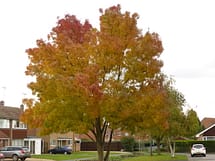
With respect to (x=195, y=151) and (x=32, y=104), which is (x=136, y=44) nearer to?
(x=32, y=104)

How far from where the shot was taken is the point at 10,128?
253ft

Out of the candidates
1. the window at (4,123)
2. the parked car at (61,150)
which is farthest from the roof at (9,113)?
the parked car at (61,150)

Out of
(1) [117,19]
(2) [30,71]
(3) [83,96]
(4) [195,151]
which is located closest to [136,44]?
(1) [117,19]

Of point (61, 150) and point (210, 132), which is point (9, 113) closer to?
point (61, 150)

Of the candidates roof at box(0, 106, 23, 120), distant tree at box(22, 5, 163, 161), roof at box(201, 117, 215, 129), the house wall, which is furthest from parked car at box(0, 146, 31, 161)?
roof at box(201, 117, 215, 129)

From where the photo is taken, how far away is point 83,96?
25.5 m

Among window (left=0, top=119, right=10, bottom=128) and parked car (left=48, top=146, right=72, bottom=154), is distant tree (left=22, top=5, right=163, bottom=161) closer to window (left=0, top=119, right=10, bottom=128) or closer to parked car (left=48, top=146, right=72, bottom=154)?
window (left=0, top=119, right=10, bottom=128)

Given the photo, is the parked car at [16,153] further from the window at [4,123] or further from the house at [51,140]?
the house at [51,140]

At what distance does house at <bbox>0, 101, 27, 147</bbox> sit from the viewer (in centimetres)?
7525

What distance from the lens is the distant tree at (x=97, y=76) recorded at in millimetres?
25812

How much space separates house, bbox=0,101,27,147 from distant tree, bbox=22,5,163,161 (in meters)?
→ 46.6

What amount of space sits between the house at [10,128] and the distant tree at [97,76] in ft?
153

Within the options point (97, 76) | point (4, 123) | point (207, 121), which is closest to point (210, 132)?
point (4, 123)

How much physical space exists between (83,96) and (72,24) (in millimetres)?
5327
